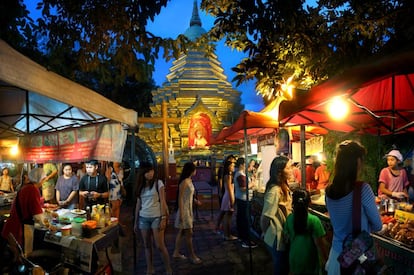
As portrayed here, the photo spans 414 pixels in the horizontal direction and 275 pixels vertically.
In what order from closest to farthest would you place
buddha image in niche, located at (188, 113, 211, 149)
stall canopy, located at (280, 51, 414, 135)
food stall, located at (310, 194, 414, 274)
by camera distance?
stall canopy, located at (280, 51, 414, 135), food stall, located at (310, 194, 414, 274), buddha image in niche, located at (188, 113, 211, 149)

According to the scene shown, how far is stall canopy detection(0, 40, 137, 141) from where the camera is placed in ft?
7.93

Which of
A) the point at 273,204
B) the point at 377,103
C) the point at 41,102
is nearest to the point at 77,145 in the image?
the point at 41,102

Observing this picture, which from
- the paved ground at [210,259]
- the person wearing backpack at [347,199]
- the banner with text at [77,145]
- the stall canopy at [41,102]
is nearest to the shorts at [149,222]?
the paved ground at [210,259]

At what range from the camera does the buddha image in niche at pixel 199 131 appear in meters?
21.8

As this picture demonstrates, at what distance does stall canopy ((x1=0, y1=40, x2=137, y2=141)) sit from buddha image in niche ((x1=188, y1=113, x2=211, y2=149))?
50.2 feet

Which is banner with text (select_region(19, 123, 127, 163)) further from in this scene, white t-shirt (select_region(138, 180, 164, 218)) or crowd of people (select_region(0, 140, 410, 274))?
white t-shirt (select_region(138, 180, 164, 218))

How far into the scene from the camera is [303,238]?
3301 millimetres

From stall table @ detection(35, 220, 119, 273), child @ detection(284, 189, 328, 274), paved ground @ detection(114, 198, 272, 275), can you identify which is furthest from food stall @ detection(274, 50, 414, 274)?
stall table @ detection(35, 220, 119, 273)

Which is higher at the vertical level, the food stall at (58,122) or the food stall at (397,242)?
the food stall at (58,122)

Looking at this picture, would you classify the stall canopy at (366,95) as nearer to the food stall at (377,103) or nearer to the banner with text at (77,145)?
the food stall at (377,103)

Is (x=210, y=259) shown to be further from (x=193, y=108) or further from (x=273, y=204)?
(x=193, y=108)

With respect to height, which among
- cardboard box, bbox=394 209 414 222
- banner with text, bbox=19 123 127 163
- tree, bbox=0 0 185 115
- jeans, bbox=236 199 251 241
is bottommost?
jeans, bbox=236 199 251 241

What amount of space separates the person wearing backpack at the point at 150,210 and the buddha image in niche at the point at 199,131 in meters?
16.4

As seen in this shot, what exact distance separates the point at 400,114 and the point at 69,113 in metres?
5.70
